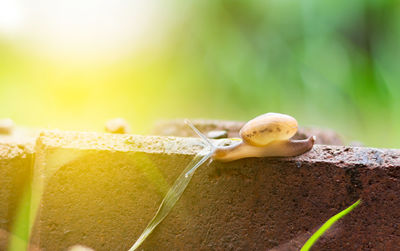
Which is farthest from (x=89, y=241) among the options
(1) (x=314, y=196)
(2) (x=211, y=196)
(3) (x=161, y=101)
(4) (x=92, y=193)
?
(3) (x=161, y=101)

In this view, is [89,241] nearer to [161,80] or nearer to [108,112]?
[108,112]

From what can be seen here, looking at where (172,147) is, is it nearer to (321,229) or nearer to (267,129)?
(267,129)

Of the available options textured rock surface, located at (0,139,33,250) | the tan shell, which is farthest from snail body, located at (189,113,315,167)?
textured rock surface, located at (0,139,33,250)

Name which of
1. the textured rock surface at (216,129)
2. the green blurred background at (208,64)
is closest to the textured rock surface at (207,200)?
the textured rock surface at (216,129)

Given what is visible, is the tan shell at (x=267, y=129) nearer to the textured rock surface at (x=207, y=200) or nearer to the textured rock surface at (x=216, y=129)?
the textured rock surface at (x=207, y=200)

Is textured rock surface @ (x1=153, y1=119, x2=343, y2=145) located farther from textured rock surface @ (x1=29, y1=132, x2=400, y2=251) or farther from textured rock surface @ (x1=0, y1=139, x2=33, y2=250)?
textured rock surface @ (x1=0, y1=139, x2=33, y2=250)

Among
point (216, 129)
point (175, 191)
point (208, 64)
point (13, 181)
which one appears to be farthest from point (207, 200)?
point (208, 64)
